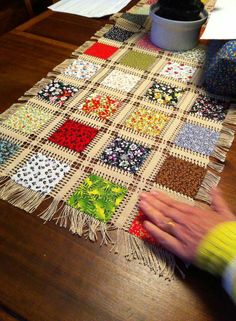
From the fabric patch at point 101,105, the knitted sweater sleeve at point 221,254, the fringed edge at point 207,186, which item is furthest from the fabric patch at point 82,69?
the knitted sweater sleeve at point 221,254

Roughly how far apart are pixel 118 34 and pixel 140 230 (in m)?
0.75

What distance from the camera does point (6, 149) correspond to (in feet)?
2.16

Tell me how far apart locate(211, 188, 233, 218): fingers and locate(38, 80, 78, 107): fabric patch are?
0.45m

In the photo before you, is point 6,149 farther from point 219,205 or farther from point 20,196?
point 219,205

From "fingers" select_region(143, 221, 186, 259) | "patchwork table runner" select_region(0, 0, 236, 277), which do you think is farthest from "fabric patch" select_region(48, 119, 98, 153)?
"fingers" select_region(143, 221, 186, 259)

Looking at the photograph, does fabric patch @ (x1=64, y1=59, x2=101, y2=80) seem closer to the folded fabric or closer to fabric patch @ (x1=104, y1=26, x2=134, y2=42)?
fabric patch @ (x1=104, y1=26, x2=134, y2=42)

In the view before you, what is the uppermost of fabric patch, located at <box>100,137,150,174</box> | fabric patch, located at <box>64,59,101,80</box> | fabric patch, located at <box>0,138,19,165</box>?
fabric patch, located at <box>64,59,101,80</box>

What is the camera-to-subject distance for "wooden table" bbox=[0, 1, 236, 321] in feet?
1.41

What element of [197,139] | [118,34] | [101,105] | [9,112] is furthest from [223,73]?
[9,112]

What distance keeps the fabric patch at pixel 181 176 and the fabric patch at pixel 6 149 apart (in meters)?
0.32

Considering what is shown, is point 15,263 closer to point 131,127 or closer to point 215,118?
point 131,127

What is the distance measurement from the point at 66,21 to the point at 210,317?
1.05m

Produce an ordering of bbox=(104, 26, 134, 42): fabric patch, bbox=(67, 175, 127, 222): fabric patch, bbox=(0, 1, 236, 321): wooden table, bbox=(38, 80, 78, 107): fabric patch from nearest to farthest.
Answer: bbox=(0, 1, 236, 321): wooden table → bbox=(67, 175, 127, 222): fabric patch → bbox=(38, 80, 78, 107): fabric patch → bbox=(104, 26, 134, 42): fabric patch

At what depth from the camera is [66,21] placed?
109 centimetres
